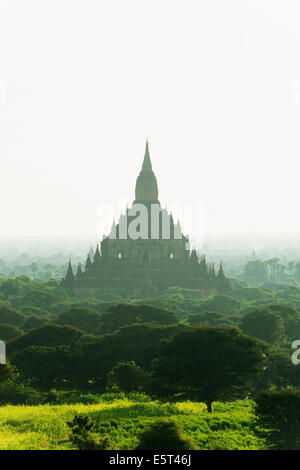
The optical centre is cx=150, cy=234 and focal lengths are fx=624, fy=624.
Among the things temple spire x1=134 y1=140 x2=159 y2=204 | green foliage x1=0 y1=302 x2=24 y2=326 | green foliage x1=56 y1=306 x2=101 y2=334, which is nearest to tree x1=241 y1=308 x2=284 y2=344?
green foliage x1=56 y1=306 x2=101 y2=334

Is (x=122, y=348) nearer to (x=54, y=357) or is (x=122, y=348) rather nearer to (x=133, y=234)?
(x=54, y=357)

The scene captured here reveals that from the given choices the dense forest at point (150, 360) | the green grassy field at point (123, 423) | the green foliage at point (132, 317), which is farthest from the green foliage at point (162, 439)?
the green foliage at point (132, 317)

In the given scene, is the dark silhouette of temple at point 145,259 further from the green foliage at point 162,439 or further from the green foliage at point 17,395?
the green foliage at point 162,439

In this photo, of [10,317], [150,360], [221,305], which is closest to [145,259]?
[221,305]

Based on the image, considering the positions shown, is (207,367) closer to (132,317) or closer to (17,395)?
(17,395)

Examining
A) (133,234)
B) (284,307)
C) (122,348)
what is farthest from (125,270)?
(122,348)

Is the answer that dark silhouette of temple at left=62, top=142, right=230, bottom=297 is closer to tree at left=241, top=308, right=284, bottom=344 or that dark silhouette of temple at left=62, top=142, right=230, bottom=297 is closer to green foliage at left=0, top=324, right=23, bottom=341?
tree at left=241, top=308, right=284, bottom=344
